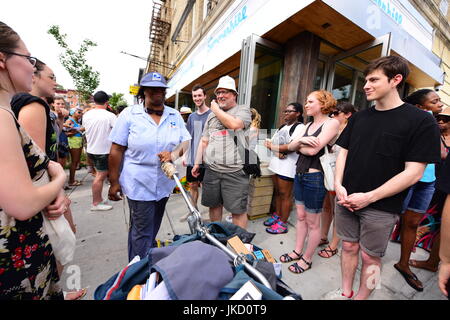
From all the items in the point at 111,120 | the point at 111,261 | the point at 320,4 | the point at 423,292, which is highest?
the point at 320,4

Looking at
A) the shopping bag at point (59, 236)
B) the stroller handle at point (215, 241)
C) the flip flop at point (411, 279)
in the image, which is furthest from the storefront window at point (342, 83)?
the shopping bag at point (59, 236)

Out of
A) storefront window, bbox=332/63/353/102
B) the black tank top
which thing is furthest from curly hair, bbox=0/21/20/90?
storefront window, bbox=332/63/353/102

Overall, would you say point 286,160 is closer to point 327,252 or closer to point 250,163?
point 250,163

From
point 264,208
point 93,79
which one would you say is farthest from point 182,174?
point 93,79

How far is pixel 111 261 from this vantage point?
247 cm

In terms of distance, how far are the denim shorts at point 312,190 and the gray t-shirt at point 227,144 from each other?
754mm

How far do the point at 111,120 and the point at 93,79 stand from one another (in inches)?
557

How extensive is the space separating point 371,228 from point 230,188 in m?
1.39

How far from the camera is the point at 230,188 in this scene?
7.89 feet

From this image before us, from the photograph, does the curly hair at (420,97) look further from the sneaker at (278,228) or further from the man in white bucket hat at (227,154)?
the sneaker at (278,228)

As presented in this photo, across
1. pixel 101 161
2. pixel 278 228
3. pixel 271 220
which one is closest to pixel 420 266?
pixel 278 228

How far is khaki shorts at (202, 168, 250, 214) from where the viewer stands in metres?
2.39

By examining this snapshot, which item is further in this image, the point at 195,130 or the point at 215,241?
the point at 195,130
